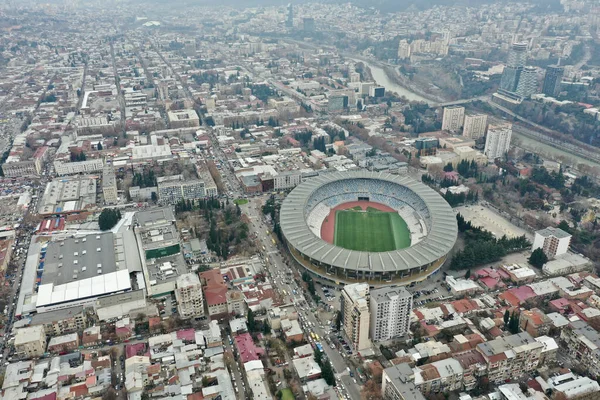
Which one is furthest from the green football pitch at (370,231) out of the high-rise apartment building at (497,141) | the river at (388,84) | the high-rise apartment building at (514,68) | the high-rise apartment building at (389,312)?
the high-rise apartment building at (514,68)

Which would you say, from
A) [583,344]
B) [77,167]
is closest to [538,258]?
[583,344]

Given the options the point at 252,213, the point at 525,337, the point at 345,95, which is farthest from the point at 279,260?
the point at 345,95

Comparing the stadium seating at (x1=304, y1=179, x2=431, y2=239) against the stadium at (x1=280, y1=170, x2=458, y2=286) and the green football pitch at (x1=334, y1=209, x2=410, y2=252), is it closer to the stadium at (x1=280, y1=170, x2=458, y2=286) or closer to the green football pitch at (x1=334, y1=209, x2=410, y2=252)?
the stadium at (x1=280, y1=170, x2=458, y2=286)

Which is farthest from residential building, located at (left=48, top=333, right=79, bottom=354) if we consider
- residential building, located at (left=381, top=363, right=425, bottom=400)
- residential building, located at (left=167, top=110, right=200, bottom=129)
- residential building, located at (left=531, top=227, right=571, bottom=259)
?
residential building, located at (left=167, top=110, right=200, bottom=129)

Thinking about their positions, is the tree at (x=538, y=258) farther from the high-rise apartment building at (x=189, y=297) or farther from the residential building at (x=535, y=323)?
the high-rise apartment building at (x=189, y=297)

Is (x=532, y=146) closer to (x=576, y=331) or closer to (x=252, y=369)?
(x=576, y=331)
